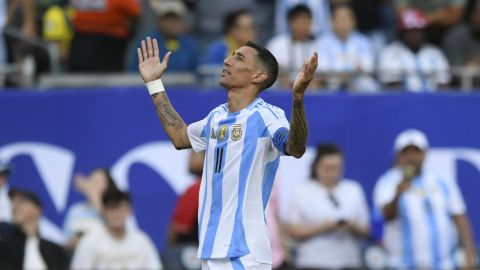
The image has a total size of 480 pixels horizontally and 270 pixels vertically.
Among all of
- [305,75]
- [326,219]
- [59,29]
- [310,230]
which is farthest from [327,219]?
[305,75]

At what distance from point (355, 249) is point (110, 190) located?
94.2 inches

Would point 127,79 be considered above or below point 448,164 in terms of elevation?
above

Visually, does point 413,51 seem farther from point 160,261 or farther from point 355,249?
point 160,261

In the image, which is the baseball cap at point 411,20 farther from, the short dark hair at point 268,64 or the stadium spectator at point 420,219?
the short dark hair at point 268,64

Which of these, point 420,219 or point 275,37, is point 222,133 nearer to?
point 420,219

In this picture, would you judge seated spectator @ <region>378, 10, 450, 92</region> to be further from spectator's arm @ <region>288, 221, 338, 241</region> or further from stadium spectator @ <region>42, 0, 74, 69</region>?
stadium spectator @ <region>42, 0, 74, 69</region>

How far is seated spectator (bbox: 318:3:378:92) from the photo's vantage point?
1384cm

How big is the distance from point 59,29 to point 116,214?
3.69 meters

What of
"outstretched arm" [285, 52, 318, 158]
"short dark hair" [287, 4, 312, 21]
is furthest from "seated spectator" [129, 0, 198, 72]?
"outstretched arm" [285, 52, 318, 158]

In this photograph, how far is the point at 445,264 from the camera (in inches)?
494

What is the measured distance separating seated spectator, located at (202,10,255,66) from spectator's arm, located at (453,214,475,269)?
9.40 feet

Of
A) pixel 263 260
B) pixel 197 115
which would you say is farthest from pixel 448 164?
pixel 263 260

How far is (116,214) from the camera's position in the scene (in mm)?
11930

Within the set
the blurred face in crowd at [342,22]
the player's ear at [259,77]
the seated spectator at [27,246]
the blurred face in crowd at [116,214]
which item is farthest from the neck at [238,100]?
the blurred face in crowd at [342,22]
